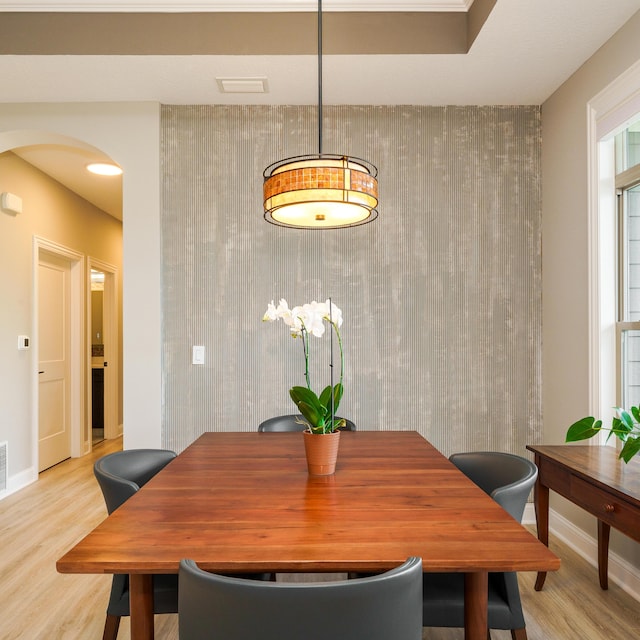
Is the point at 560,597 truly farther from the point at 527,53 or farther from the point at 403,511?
the point at 527,53

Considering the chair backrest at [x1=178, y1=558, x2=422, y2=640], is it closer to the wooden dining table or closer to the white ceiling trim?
the wooden dining table

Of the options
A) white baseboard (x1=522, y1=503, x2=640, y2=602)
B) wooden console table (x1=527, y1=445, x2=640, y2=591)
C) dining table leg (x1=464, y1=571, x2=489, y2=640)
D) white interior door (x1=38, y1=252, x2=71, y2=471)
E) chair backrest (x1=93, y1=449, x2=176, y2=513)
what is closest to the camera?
dining table leg (x1=464, y1=571, x2=489, y2=640)

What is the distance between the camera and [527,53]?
2.87 m

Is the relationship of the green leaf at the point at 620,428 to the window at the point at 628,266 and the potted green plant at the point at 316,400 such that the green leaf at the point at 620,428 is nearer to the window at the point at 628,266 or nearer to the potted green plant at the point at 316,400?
the potted green plant at the point at 316,400

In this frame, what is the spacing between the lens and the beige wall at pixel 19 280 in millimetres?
4219

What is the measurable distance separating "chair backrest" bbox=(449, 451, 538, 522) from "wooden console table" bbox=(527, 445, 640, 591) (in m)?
0.33

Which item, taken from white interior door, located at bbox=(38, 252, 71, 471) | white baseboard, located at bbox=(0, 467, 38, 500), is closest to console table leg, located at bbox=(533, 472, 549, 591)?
white baseboard, located at bbox=(0, 467, 38, 500)

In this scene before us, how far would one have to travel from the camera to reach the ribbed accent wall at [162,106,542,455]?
3471 millimetres

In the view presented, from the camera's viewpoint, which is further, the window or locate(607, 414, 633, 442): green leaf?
the window

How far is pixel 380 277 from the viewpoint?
3.49 meters

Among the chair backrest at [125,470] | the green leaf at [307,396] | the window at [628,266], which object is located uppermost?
the window at [628,266]

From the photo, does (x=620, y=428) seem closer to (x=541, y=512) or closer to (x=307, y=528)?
(x=541, y=512)

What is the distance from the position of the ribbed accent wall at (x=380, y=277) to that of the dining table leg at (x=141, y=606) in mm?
2074

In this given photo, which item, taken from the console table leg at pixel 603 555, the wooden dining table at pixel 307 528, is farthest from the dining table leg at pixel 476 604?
the console table leg at pixel 603 555
